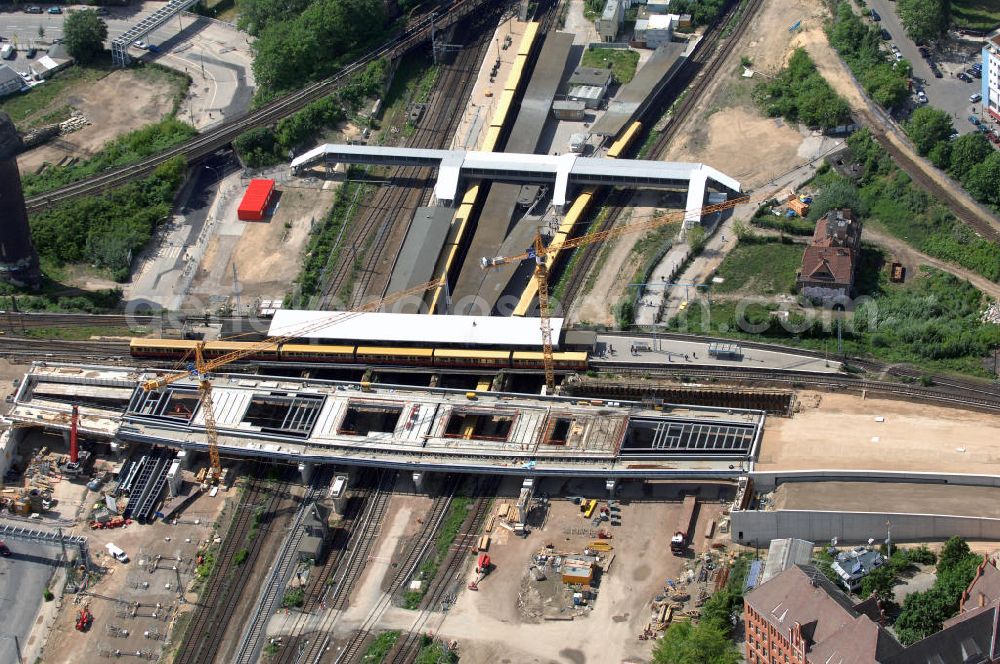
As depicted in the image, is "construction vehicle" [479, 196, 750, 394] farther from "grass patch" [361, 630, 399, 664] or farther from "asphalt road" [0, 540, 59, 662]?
"asphalt road" [0, 540, 59, 662]

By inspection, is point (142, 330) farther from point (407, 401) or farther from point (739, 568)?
point (739, 568)

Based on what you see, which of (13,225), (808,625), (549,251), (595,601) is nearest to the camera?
(808,625)

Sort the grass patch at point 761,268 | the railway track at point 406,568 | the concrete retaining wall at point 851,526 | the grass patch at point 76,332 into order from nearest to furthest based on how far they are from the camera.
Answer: the concrete retaining wall at point 851,526 → the railway track at point 406,568 → the grass patch at point 761,268 → the grass patch at point 76,332

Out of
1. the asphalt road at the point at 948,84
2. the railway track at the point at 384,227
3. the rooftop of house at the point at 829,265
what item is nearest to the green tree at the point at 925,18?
the asphalt road at the point at 948,84

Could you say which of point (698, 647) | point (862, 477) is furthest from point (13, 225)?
point (862, 477)

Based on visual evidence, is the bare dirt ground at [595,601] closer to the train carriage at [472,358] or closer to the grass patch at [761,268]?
the train carriage at [472,358]

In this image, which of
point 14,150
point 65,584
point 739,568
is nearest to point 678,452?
point 739,568

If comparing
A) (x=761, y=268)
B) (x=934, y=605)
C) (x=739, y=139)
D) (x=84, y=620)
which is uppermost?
(x=934, y=605)

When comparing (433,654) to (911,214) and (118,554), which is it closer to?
(118,554)
